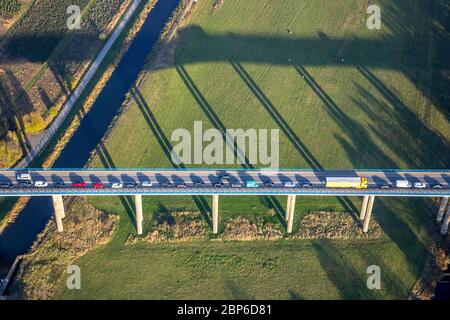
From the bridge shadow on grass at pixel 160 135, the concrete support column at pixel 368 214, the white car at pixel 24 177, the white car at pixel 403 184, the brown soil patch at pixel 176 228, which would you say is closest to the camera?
the white car at pixel 24 177

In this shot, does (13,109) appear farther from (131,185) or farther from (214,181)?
(214,181)

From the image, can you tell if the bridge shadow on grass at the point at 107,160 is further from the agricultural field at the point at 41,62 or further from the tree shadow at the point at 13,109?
the tree shadow at the point at 13,109

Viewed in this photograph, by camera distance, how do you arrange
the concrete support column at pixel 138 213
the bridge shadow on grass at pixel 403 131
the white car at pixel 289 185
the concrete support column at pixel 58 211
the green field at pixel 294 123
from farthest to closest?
the bridge shadow on grass at pixel 403 131, the concrete support column at pixel 58 211, the concrete support column at pixel 138 213, the green field at pixel 294 123, the white car at pixel 289 185

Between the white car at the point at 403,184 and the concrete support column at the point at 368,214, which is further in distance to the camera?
the concrete support column at the point at 368,214

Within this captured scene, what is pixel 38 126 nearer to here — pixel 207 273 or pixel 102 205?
pixel 102 205

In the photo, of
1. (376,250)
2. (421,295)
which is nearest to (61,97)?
(376,250)

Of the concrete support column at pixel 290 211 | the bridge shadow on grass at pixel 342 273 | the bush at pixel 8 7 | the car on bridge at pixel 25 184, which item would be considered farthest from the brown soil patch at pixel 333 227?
the bush at pixel 8 7
